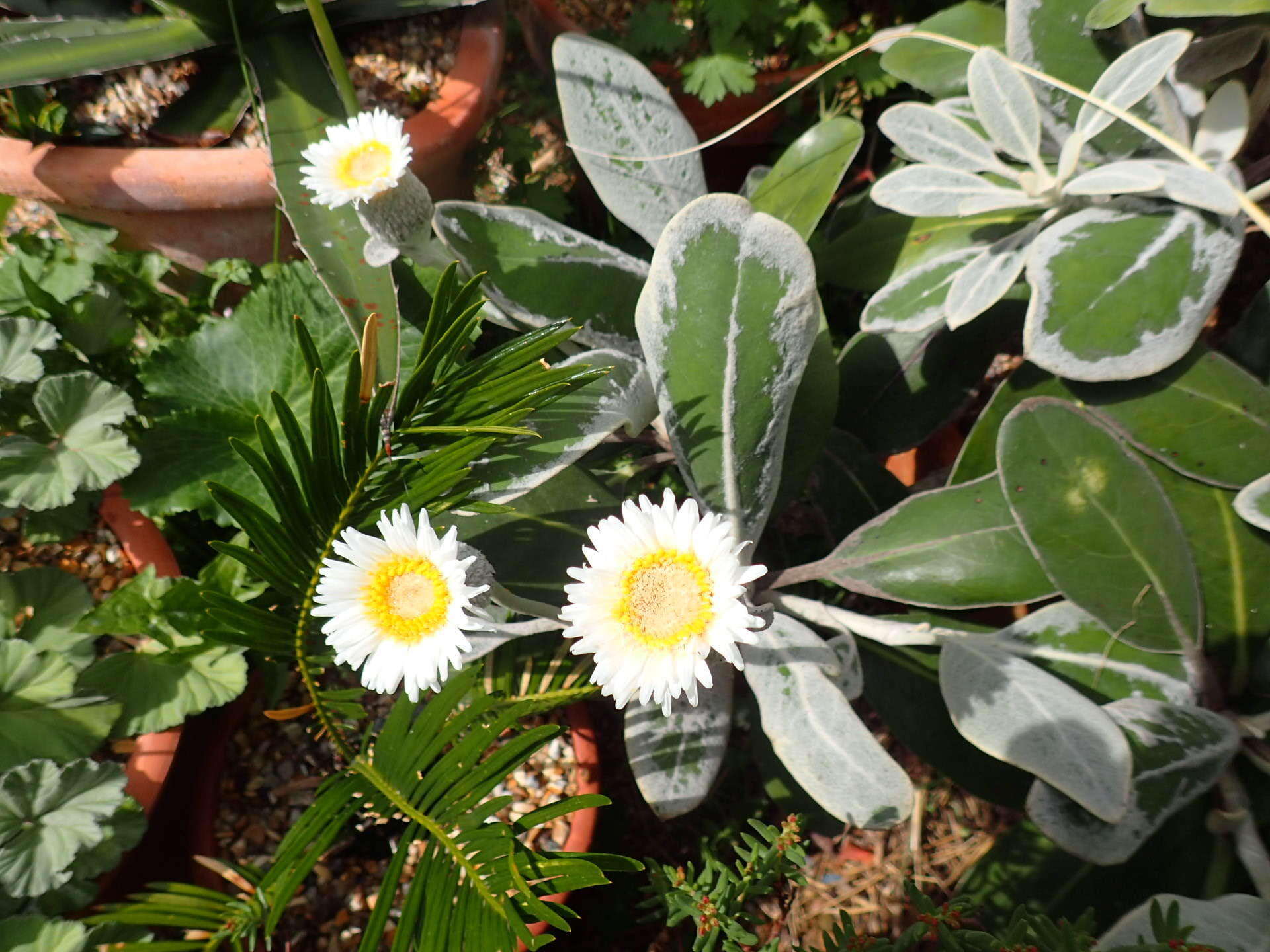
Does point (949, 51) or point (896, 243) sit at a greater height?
point (949, 51)

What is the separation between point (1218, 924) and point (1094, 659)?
0.80 ft

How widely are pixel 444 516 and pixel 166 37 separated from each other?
790 mm

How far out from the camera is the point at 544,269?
2.99 ft

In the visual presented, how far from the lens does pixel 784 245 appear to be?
767 millimetres

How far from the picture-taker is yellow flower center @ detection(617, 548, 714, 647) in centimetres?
63

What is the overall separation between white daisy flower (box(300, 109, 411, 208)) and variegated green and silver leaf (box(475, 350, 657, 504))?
0.84 feet

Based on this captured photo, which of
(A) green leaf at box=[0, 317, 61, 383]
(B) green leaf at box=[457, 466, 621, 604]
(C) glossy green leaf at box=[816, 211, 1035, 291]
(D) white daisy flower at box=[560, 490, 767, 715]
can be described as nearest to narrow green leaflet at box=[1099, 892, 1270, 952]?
(D) white daisy flower at box=[560, 490, 767, 715]

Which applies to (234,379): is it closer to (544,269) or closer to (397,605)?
(544,269)

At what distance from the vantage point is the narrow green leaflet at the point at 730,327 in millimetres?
773

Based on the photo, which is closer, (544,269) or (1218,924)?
(1218,924)

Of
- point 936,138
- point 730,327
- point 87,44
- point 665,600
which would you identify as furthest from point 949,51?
point 87,44

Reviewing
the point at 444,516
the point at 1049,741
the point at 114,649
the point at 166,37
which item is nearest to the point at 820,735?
the point at 1049,741

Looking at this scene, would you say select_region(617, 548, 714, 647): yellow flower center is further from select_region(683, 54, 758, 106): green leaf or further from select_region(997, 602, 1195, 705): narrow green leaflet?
select_region(683, 54, 758, 106): green leaf

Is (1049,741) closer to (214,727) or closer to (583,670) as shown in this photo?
(583,670)
